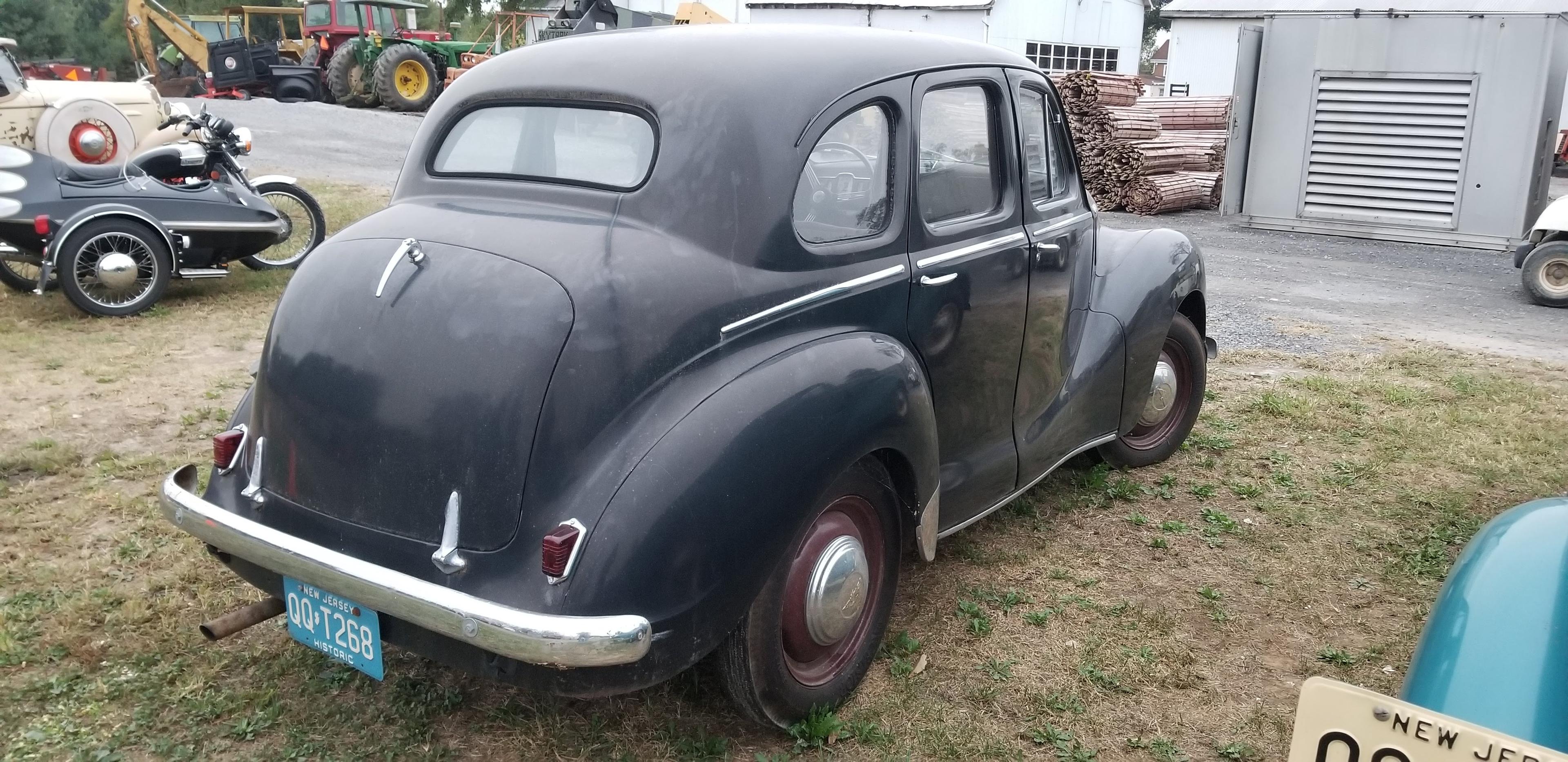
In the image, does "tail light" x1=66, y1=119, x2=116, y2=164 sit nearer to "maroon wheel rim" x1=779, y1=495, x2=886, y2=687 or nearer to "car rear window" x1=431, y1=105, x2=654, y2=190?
"car rear window" x1=431, y1=105, x2=654, y2=190

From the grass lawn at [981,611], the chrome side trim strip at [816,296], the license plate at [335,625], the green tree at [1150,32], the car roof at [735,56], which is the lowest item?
the grass lawn at [981,611]

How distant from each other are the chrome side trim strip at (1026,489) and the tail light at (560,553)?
4.36ft

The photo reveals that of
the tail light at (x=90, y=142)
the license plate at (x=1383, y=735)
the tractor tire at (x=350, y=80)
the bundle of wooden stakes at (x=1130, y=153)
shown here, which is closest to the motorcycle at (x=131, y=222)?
the tail light at (x=90, y=142)

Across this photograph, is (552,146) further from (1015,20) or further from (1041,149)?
(1015,20)

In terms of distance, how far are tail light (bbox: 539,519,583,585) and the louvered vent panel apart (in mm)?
11497

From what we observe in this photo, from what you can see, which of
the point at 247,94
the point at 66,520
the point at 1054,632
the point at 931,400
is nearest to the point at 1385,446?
the point at 1054,632

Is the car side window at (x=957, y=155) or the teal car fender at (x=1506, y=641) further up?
the car side window at (x=957, y=155)

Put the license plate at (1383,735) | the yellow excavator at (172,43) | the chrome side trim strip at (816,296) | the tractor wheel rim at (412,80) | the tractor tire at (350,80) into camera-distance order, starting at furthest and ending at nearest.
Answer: the yellow excavator at (172,43) < the tractor tire at (350,80) < the tractor wheel rim at (412,80) < the chrome side trim strip at (816,296) < the license plate at (1383,735)

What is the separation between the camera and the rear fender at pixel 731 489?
7.93ft

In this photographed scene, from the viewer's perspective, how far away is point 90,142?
8961 mm

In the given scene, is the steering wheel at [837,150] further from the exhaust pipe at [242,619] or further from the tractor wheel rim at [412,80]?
the tractor wheel rim at [412,80]

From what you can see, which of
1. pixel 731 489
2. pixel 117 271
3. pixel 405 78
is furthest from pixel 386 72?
pixel 731 489

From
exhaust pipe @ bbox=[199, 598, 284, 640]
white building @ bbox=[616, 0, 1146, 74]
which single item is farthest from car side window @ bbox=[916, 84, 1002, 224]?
white building @ bbox=[616, 0, 1146, 74]

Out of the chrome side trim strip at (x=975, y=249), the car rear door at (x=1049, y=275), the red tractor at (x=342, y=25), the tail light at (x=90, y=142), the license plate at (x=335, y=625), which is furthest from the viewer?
the red tractor at (x=342, y=25)
